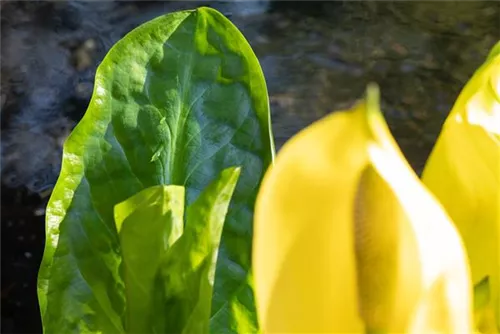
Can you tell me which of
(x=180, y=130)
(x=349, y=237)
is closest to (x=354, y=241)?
(x=349, y=237)

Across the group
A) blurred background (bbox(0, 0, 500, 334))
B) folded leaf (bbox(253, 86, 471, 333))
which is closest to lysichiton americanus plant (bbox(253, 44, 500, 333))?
folded leaf (bbox(253, 86, 471, 333))

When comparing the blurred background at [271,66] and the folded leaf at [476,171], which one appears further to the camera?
the blurred background at [271,66]

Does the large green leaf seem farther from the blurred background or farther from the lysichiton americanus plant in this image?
the blurred background

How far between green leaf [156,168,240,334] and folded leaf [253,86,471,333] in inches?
1.6

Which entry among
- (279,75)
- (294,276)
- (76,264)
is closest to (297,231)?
(294,276)

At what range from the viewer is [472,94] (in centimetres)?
22

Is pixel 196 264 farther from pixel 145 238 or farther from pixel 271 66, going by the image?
pixel 271 66

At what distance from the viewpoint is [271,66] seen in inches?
23.6

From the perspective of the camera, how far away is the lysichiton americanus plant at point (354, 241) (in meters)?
0.15

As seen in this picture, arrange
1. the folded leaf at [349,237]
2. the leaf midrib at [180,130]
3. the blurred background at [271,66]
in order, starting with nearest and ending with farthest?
the folded leaf at [349,237]
the leaf midrib at [180,130]
the blurred background at [271,66]

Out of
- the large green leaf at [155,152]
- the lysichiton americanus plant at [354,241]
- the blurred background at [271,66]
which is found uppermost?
the lysichiton americanus plant at [354,241]

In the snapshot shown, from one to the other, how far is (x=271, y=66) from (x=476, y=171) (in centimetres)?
39

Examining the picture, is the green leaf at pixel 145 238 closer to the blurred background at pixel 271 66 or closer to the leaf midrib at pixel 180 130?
the leaf midrib at pixel 180 130

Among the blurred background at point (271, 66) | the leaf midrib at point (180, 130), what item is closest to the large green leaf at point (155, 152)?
the leaf midrib at point (180, 130)
